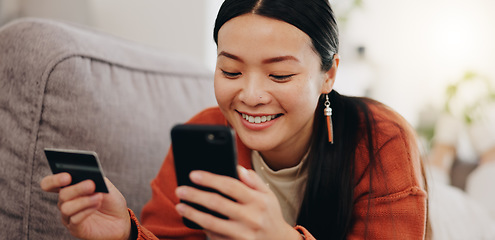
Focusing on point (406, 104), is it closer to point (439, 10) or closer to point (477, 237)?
point (439, 10)

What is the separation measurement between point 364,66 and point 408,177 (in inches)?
71.9

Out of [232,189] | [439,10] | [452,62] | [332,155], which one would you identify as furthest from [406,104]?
[232,189]

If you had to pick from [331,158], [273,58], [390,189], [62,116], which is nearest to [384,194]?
[390,189]

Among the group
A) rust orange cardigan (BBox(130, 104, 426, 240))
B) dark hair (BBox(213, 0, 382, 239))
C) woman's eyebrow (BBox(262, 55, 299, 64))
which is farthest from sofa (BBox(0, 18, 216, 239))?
woman's eyebrow (BBox(262, 55, 299, 64))

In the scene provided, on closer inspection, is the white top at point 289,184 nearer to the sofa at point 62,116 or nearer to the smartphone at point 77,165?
the sofa at point 62,116

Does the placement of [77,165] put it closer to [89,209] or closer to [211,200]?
[89,209]

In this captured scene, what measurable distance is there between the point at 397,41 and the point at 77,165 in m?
2.24

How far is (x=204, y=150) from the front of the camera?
1.84ft

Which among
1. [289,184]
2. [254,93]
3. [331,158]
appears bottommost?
[289,184]

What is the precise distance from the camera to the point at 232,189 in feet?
1.76

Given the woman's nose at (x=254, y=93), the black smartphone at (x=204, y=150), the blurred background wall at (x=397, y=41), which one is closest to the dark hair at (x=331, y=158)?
the woman's nose at (x=254, y=93)

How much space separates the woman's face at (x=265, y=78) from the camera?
672mm

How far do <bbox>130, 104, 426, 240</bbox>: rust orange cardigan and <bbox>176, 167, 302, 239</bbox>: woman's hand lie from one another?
0.15 metres

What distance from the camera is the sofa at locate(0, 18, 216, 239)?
2.59ft
